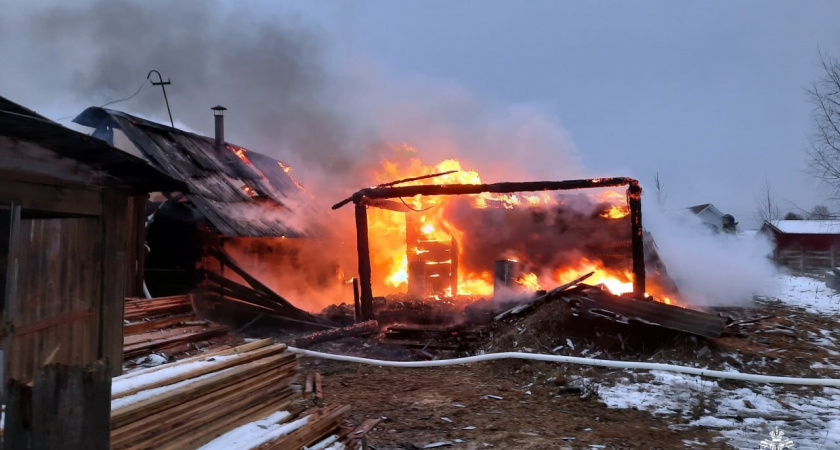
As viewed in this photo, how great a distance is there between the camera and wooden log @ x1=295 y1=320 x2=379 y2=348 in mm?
11438

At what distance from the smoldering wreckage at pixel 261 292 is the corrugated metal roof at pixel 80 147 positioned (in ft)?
0.06

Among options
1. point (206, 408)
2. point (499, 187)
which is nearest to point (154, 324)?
point (206, 408)

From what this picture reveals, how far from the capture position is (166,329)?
856 centimetres

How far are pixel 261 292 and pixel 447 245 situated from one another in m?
8.28

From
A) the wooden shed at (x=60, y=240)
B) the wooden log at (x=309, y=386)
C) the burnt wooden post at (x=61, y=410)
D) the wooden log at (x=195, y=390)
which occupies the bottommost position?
the wooden log at (x=309, y=386)

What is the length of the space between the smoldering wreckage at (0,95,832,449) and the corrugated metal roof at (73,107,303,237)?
0.26 feet

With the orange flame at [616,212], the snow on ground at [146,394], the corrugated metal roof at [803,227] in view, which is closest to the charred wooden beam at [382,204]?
the orange flame at [616,212]

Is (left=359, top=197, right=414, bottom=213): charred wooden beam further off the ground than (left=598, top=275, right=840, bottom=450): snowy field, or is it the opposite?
(left=359, top=197, right=414, bottom=213): charred wooden beam

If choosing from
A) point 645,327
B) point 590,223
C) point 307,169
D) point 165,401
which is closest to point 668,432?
point 645,327

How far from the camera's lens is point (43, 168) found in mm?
2727

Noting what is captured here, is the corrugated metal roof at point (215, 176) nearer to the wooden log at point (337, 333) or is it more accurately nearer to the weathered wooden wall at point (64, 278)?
the wooden log at point (337, 333)

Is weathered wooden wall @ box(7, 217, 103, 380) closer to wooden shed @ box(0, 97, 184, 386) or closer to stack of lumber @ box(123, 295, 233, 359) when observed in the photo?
wooden shed @ box(0, 97, 184, 386)

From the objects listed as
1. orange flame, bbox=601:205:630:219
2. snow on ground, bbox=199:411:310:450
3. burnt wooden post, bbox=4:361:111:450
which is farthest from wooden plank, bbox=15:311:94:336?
orange flame, bbox=601:205:630:219

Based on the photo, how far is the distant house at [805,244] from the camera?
30.8m
